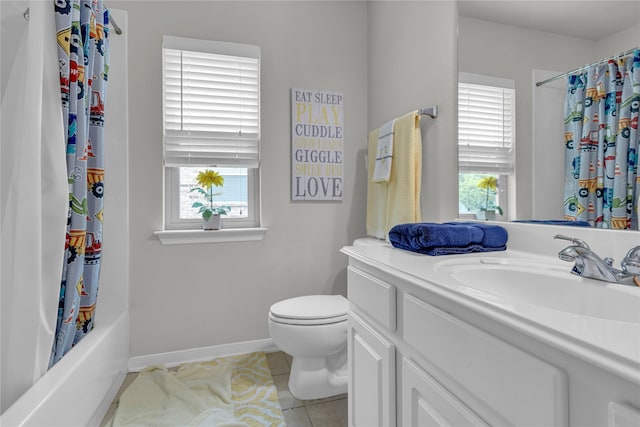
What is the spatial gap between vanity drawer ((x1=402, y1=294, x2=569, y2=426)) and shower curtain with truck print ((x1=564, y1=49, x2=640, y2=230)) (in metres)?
0.62

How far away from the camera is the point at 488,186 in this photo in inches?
51.6

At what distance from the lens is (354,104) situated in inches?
91.1

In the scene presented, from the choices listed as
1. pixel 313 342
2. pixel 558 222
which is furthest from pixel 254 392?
pixel 558 222

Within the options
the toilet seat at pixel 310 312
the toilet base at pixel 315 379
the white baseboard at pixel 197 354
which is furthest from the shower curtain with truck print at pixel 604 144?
the white baseboard at pixel 197 354

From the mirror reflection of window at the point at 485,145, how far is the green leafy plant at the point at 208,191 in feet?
4.47

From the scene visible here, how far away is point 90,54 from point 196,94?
724mm

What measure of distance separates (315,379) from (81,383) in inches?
38.5

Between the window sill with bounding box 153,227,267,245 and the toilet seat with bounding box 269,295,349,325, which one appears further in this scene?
the window sill with bounding box 153,227,267,245

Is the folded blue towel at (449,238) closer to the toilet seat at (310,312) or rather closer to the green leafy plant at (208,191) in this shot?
the toilet seat at (310,312)

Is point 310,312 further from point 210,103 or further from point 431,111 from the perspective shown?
point 210,103

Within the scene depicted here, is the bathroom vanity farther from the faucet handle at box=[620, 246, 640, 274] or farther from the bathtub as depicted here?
the bathtub

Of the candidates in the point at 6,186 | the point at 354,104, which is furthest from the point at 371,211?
the point at 6,186

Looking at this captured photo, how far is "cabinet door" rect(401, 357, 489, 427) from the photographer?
62 centimetres

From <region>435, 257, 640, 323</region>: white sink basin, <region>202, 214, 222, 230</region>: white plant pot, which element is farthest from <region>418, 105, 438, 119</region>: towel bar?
<region>202, 214, 222, 230</region>: white plant pot
